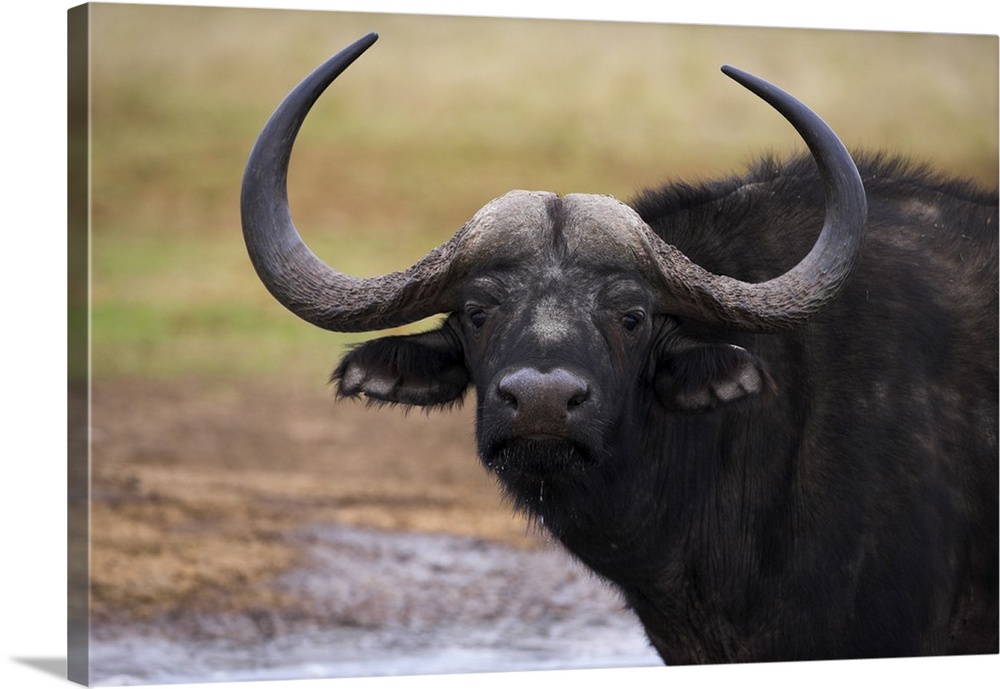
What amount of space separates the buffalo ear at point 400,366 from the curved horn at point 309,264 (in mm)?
116

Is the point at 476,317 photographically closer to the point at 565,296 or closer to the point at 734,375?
the point at 565,296

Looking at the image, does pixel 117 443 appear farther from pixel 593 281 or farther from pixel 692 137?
pixel 593 281

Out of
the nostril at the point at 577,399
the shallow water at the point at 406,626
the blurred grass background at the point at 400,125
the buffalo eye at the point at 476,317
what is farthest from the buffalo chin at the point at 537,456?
the blurred grass background at the point at 400,125

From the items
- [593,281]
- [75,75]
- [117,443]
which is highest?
[75,75]

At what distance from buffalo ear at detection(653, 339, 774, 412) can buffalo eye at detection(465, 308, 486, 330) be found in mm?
709

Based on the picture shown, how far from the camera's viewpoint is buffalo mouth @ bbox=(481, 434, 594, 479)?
5.53 m

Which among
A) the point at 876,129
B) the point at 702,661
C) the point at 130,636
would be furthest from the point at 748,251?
the point at 130,636

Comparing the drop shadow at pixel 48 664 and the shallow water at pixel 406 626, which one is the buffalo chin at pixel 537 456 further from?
the drop shadow at pixel 48 664

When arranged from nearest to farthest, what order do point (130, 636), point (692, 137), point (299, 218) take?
point (130, 636), point (692, 137), point (299, 218)

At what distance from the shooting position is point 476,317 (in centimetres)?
588

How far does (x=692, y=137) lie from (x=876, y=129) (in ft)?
3.87

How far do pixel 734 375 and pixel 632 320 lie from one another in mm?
434

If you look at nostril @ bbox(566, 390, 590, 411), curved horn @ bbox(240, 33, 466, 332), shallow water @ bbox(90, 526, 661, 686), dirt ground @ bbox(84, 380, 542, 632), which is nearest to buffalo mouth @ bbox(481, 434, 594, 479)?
nostril @ bbox(566, 390, 590, 411)

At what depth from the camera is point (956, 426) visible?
653cm
